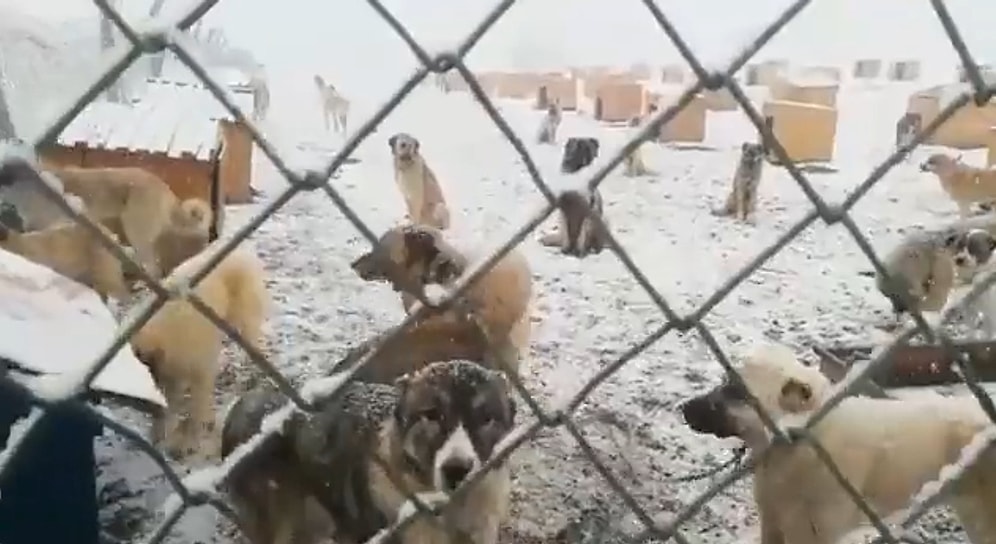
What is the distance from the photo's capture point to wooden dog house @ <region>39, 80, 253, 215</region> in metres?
0.70

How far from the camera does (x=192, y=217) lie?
0.69 metres

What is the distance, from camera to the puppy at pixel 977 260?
26.7 inches

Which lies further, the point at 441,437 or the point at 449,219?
the point at 449,219

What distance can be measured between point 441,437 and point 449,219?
0.75 feet

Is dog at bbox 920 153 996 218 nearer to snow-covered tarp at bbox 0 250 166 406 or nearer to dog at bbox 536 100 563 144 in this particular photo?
dog at bbox 536 100 563 144

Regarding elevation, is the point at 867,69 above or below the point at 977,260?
above

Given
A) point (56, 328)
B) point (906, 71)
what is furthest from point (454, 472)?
point (906, 71)

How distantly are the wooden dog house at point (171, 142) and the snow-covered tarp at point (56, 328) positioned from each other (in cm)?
21

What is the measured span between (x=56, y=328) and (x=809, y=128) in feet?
1.53

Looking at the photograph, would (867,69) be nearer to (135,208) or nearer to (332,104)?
(332,104)

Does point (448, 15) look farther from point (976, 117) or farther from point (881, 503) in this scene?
point (976, 117)

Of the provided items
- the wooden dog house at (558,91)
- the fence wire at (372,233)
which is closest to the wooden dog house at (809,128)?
the wooden dog house at (558,91)

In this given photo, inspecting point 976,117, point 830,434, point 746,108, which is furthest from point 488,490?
point 976,117

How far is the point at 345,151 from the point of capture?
258 millimetres
